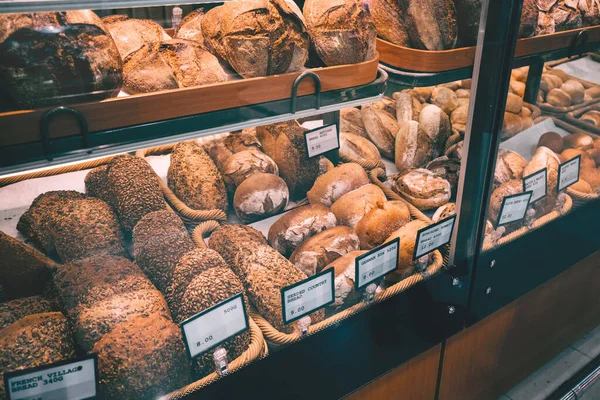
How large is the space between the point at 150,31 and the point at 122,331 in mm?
750

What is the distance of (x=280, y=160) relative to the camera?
180 cm

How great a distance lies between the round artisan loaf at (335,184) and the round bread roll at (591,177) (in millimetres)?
1058

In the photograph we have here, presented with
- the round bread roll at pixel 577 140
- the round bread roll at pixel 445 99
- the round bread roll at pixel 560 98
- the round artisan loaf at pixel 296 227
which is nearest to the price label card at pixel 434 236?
the round artisan loaf at pixel 296 227

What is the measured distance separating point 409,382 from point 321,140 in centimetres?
91

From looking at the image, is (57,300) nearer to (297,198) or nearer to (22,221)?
(22,221)

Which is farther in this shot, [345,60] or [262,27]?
[345,60]

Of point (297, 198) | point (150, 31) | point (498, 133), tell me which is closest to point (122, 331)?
point (150, 31)

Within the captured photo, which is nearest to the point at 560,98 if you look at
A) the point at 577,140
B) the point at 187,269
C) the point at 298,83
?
the point at 577,140

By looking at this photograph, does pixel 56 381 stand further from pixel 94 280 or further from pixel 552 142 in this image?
pixel 552 142

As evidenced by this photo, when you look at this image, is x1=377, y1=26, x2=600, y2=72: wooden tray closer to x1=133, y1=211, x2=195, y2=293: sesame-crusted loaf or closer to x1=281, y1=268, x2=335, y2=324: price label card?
x1=281, y1=268, x2=335, y2=324: price label card

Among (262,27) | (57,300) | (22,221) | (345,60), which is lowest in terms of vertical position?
(57,300)

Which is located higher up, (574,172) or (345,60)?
(345,60)

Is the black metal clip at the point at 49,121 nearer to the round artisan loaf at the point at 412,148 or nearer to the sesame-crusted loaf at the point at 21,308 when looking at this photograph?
the sesame-crusted loaf at the point at 21,308

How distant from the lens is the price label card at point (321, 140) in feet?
5.79
